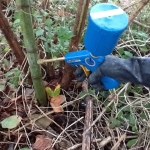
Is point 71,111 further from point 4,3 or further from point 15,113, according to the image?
point 4,3

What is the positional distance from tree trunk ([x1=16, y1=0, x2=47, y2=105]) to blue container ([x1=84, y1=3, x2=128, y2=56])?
210mm

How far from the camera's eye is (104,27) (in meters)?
0.77

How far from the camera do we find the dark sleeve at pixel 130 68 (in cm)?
88

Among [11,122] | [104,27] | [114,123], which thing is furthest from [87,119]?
[104,27]

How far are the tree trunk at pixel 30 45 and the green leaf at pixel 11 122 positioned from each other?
0.13 meters

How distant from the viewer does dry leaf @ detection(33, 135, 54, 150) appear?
1153mm

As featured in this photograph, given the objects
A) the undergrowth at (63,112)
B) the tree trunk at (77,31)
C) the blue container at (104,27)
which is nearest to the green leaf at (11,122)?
the undergrowth at (63,112)

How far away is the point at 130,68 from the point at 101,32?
0.18 metres

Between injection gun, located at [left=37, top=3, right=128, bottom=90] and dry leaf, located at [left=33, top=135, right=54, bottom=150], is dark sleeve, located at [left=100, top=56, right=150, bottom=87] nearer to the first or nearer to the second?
injection gun, located at [left=37, top=3, right=128, bottom=90]

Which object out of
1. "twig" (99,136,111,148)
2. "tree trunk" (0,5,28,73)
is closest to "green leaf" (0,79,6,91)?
"tree trunk" (0,5,28,73)

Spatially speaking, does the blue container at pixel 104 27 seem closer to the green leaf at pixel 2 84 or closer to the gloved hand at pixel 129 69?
the gloved hand at pixel 129 69

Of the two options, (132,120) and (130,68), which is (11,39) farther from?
(132,120)

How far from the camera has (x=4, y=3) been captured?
1.44 m

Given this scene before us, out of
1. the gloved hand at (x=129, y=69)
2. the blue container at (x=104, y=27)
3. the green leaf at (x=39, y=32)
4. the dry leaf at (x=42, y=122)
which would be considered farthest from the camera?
the dry leaf at (x=42, y=122)
